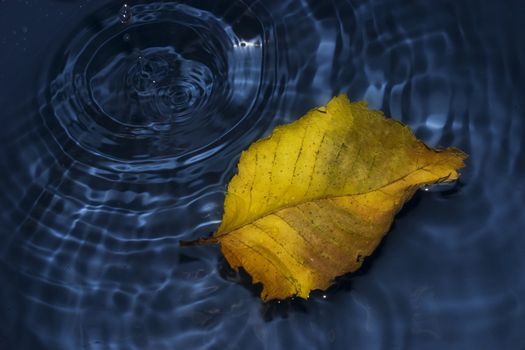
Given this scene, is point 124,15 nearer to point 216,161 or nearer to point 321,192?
point 216,161

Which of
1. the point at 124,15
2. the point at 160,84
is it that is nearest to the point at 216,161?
the point at 160,84

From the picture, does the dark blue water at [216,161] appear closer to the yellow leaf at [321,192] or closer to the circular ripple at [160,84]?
the circular ripple at [160,84]

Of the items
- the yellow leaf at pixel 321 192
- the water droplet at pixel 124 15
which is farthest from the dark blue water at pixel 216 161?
the yellow leaf at pixel 321 192

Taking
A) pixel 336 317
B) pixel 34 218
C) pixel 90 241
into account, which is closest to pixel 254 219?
pixel 336 317

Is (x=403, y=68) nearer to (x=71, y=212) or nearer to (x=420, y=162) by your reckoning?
(x=420, y=162)

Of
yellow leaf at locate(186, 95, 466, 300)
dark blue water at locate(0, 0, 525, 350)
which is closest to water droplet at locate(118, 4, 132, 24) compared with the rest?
dark blue water at locate(0, 0, 525, 350)

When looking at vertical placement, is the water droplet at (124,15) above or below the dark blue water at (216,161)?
above

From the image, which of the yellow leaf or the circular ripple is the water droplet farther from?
the yellow leaf
